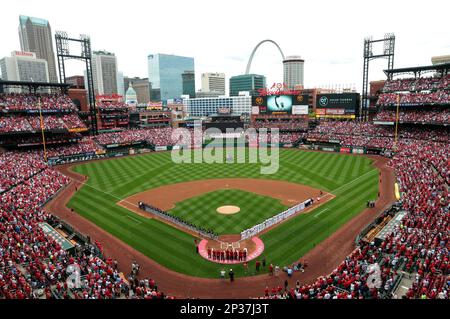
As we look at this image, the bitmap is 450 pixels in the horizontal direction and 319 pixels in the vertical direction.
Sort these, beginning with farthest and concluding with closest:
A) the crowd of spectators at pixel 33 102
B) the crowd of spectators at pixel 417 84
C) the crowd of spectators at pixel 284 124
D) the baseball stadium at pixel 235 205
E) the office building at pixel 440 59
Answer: the office building at pixel 440 59
the crowd of spectators at pixel 284 124
the crowd of spectators at pixel 417 84
the crowd of spectators at pixel 33 102
the baseball stadium at pixel 235 205

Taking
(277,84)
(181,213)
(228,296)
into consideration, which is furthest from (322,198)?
(277,84)

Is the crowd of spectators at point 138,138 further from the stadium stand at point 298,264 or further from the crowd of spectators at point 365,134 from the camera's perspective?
the crowd of spectators at point 365,134

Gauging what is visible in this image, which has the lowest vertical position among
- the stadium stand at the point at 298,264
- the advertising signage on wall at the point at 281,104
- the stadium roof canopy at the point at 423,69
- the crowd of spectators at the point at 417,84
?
the stadium stand at the point at 298,264

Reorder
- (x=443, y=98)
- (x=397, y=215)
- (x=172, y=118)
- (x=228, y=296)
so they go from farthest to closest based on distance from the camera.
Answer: (x=172, y=118), (x=443, y=98), (x=397, y=215), (x=228, y=296)

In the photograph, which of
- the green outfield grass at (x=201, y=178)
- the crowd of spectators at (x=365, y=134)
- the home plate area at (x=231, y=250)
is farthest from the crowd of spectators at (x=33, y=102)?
the crowd of spectators at (x=365, y=134)

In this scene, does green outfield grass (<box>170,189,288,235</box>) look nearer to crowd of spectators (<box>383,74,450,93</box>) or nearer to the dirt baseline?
the dirt baseline

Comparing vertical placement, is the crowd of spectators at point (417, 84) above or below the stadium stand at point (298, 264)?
above
